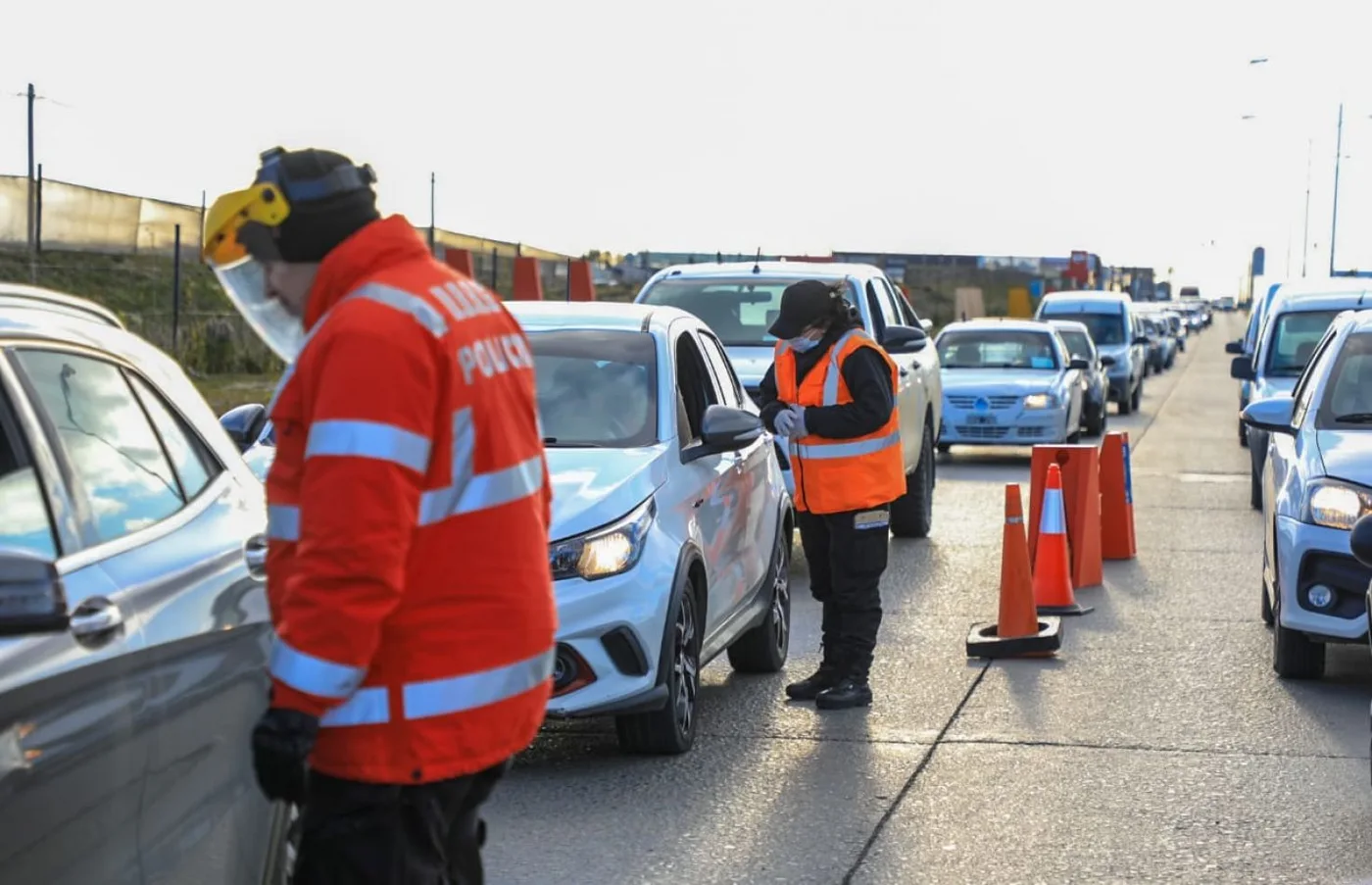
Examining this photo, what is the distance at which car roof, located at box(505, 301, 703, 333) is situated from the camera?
30.3ft

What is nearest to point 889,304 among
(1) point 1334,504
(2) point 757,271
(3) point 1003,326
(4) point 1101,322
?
(2) point 757,271

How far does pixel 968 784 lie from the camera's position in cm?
759

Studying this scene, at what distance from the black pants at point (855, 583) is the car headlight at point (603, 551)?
1493mm

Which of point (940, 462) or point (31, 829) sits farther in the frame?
point (940, 462)

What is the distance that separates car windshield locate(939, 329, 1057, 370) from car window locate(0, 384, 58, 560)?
21371 millimetres

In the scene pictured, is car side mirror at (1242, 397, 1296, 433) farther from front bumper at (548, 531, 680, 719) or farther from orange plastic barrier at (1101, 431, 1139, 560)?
orange plastic barrier at (1101, 431, 1139, 560)

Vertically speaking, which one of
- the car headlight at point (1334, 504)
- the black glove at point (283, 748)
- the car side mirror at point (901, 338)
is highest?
the car side mirror at point (901, 338)

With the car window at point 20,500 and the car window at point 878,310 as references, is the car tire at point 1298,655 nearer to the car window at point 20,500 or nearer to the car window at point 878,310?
the car window at point 878,310

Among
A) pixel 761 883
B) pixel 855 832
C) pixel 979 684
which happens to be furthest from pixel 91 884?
pixel 979 684

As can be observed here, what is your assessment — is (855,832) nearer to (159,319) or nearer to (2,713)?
(2,713)

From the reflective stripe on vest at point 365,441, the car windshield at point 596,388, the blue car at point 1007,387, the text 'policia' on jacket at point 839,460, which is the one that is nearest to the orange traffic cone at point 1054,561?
the text 'policia' on jacket at point 839,460

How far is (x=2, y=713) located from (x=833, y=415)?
19.9 feet

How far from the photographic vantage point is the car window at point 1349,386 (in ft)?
33.1

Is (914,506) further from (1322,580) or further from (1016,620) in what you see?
(1322,580)
